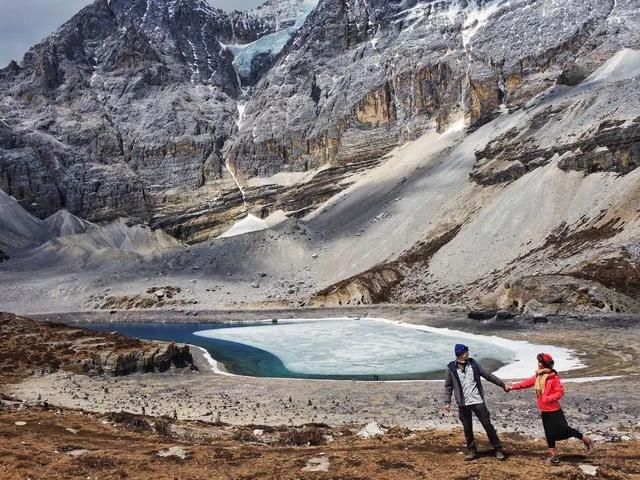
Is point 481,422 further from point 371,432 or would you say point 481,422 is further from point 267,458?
point 371,432

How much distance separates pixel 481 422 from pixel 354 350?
31164 mm

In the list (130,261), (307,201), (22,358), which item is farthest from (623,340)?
(307,201)

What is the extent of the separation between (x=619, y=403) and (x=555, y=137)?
7888cm

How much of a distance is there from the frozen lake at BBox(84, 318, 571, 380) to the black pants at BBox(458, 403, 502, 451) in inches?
726

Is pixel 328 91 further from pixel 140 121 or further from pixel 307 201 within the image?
pixel 140 121

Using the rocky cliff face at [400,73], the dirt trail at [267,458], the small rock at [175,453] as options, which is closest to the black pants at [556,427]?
the dirt trail at [267,458]

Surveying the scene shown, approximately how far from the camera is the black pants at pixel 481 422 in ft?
37.2

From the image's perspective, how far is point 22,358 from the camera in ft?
106

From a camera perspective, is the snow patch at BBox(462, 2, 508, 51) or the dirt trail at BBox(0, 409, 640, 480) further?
the snow patch at BBox(462, 2, 508, 51)

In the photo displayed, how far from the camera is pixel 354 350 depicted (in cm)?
4206

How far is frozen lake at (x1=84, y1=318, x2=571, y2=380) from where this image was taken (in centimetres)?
3356

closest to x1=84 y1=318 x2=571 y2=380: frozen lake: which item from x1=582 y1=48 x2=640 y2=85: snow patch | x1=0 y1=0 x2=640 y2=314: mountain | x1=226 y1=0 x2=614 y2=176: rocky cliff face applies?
x1=0 y1=0 x2=640 y2=314: mountain

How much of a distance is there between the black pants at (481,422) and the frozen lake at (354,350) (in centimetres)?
1843

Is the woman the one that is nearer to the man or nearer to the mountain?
the man
